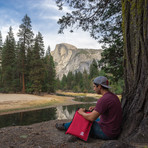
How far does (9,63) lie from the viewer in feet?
99.9

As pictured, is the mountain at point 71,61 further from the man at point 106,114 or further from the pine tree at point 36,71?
the man at point 106,114

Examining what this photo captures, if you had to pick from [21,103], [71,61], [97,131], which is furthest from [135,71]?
[71,61]

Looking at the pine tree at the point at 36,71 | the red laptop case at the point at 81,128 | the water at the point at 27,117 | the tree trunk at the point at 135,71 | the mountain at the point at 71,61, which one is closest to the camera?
the tree trunk at the point at 135,71

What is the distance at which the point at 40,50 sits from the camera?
3178cm

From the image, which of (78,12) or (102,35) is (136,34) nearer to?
(78,12)

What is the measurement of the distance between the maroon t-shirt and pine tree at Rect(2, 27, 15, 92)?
29.3 metres

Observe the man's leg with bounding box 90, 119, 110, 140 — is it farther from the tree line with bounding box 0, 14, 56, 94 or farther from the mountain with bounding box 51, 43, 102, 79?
the mountain with bounding box 51, 43, 102, 79

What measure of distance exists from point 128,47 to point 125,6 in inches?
35.3

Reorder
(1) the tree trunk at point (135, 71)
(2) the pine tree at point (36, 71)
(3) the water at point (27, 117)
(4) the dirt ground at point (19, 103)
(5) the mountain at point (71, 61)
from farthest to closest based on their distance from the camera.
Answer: (5) the mountain at point (71, 61), (2) the pine tree at point (36, 71), (4) the dirt ground at point (19, 103), (3) the water at point (27, 117), (1) the tree trunk at point (135, 71)

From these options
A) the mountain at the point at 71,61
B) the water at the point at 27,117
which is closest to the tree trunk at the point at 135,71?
the water at the point at 27,117

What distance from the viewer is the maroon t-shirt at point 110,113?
219 cm

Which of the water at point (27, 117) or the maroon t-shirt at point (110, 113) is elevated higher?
the maroon t-shirt at point (110, 113)

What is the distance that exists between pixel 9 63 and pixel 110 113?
32.5 meters

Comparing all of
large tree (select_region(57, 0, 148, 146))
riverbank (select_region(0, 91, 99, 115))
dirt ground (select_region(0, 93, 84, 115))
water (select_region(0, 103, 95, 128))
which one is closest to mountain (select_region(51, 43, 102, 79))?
riverbank (select_region(0, 91, 99, 115))
